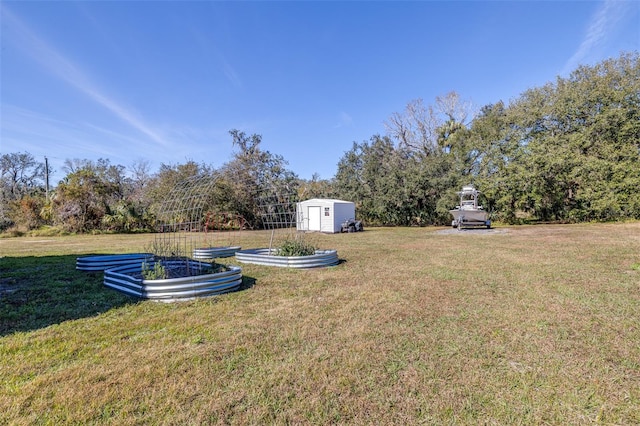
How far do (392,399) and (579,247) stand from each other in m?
8.88

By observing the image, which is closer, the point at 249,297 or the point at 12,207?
the point at 249,297

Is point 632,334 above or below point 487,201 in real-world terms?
below

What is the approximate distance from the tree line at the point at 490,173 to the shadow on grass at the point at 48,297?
28.3 ft

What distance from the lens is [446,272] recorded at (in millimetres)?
5477

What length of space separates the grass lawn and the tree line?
10.7 metres

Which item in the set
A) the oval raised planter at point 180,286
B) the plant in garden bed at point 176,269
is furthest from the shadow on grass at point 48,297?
the plant in garden bed at point 176,269

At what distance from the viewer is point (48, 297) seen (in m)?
4.12

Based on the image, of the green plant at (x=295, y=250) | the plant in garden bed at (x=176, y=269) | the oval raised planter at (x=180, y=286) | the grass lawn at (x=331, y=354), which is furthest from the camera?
the green plant at (x=295, y=250)

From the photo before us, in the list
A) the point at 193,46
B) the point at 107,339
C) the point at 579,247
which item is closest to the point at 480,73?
the point at 579,247

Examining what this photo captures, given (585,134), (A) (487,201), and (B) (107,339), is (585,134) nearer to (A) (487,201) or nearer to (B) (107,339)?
(A) (487,201)

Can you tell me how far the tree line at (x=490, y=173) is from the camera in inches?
645

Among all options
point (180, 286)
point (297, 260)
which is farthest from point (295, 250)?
point (180, 286)

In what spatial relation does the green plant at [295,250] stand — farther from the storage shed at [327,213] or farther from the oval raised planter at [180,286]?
the storage shed at [327,213]

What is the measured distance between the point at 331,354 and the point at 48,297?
4208 mm
